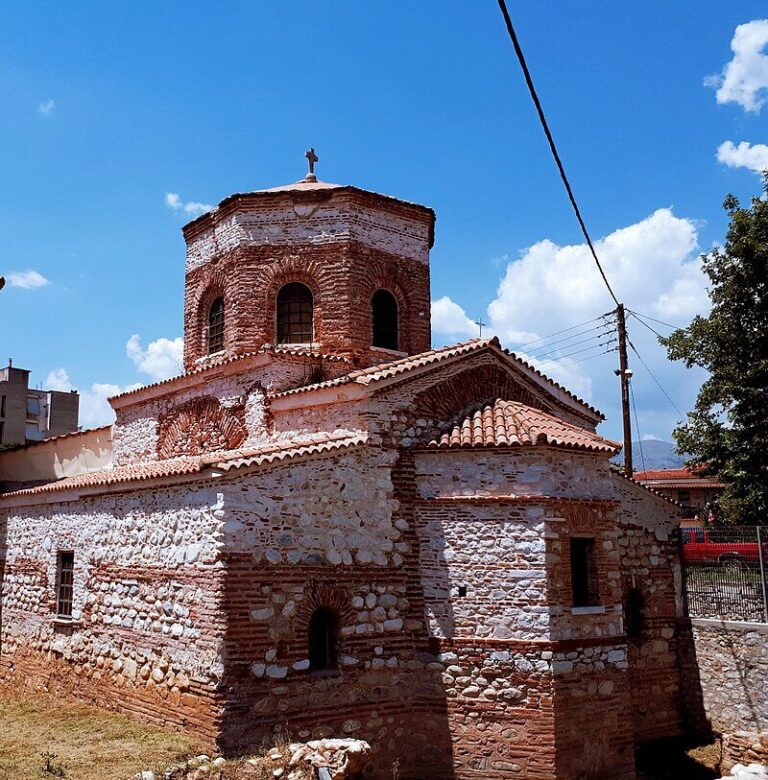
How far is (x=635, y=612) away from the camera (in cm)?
1224

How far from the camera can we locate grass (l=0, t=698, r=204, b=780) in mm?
7512

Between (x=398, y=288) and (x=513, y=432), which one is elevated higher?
(x=398, y=288)

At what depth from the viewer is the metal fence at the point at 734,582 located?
12312 millimetres

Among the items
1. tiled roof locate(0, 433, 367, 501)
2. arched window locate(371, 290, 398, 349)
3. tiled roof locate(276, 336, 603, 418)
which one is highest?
arched window locate(371, 290, 398, 349)

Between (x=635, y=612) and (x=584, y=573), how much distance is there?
9.07 ft

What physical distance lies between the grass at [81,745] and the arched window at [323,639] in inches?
67.1

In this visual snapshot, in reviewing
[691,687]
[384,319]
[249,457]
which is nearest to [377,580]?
[249,457]

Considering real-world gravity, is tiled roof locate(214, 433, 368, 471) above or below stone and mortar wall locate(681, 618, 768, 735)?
above

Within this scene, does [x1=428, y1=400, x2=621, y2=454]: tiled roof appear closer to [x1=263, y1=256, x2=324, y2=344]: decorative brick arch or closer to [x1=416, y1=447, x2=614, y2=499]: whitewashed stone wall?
[x1=416, y1=447, x2=614, y2=499]: whitewashed stone wall

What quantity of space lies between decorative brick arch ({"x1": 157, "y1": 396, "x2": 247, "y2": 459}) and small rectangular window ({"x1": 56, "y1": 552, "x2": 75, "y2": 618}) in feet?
7.48

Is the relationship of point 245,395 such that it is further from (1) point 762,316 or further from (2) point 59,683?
(1) point 762,316

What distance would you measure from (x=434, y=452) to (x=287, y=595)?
108 inches

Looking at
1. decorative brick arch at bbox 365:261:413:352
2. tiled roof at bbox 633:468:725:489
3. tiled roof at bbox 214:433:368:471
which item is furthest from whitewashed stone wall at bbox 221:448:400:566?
tiled roof at bbox 633:468:725:489

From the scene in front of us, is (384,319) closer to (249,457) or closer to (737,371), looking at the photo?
(249,457)
